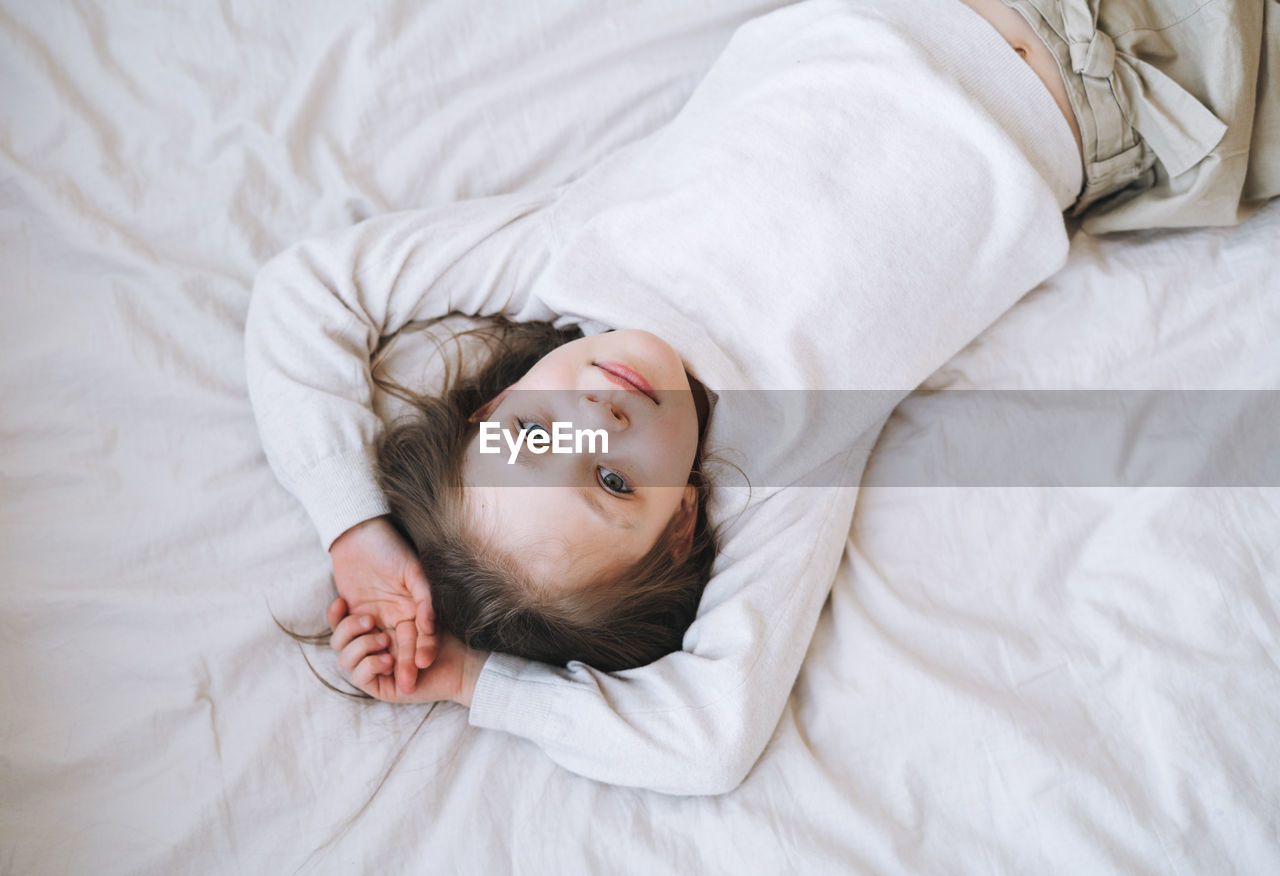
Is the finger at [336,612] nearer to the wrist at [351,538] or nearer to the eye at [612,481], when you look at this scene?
the wrist at [351,538]

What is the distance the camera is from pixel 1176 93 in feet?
3.10

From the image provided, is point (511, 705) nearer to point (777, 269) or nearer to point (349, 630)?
point (349, 630)

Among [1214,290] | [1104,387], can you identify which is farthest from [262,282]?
[1214,290]

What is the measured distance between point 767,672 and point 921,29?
0.74 meters

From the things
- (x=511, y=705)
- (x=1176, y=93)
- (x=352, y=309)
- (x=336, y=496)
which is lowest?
(x=511, y=705)

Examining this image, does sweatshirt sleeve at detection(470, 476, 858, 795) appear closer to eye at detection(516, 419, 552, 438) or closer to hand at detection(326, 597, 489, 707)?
hand at detection(326, 597, 489, 707)

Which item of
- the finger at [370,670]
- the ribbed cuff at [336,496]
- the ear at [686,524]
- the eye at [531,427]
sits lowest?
the finger at [370,670]

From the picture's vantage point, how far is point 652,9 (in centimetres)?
107

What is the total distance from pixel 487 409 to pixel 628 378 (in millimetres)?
184

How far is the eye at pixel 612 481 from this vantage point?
81cm

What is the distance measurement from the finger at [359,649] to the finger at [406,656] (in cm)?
2

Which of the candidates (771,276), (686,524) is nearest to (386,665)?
(686,524)

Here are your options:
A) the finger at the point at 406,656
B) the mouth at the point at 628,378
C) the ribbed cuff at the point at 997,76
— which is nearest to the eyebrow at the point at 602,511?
the mouth at the point at 628,378

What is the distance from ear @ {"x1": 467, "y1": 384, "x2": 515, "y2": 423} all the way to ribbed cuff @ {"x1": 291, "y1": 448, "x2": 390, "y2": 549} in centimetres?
13
